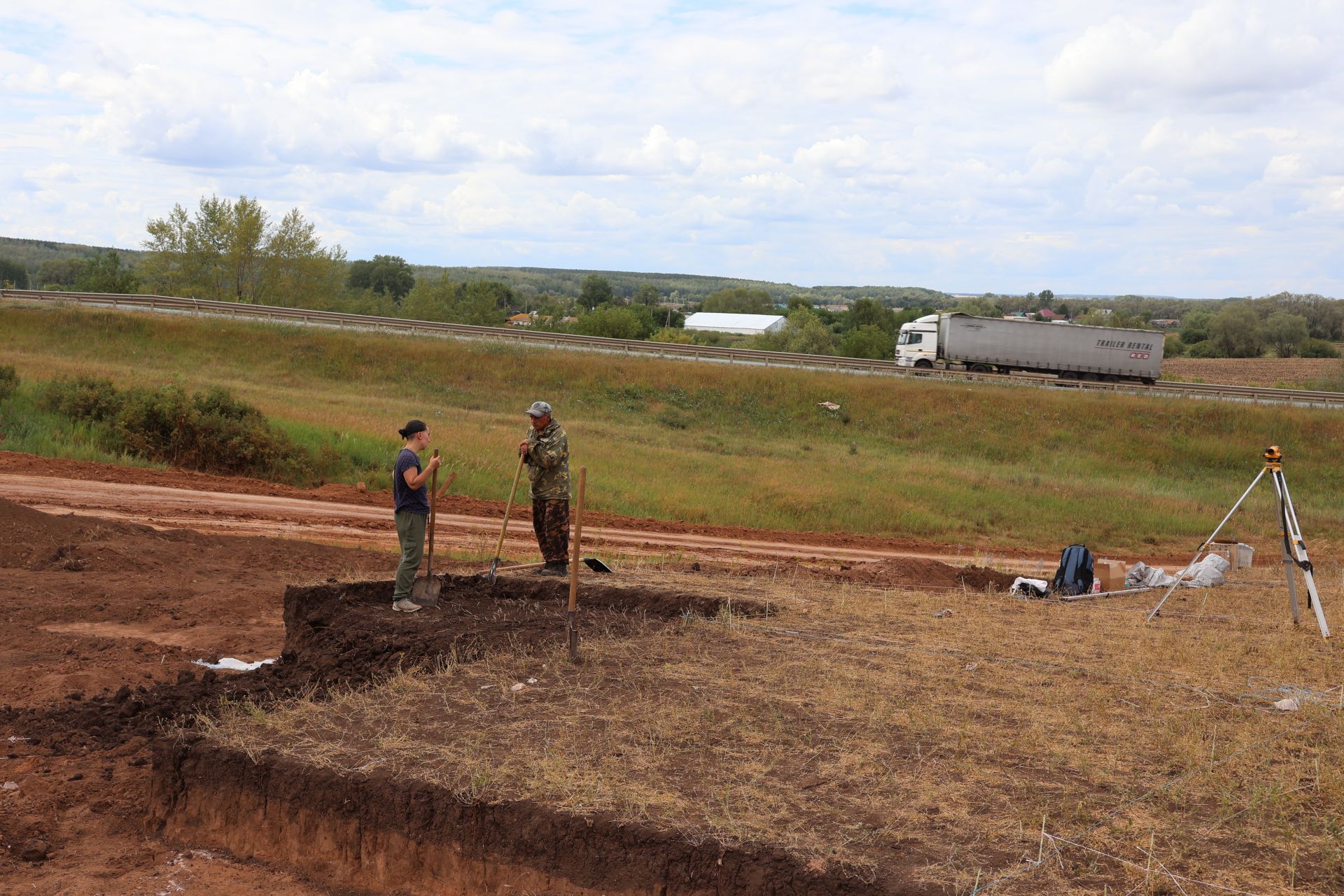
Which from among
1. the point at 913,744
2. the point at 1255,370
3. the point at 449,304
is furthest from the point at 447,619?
the point at 449,304

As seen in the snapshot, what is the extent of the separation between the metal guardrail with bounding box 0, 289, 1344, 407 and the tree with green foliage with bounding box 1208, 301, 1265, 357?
156 ft

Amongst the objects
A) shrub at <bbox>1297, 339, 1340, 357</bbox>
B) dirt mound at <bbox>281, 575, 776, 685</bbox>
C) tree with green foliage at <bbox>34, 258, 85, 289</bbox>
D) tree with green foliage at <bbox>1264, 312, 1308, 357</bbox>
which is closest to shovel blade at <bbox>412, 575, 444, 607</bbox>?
dirt mound at <bbox>281, 575, 776, 685</bbox>

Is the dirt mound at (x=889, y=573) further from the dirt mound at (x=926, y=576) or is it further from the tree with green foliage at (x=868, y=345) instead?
the tree with green foliage at (x=868, y=345)

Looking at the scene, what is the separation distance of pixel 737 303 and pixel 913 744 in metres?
156

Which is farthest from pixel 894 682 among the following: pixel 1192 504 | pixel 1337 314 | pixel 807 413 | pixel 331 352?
pixel 1337 314

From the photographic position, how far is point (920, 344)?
49.8 m

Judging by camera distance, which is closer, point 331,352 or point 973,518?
point 973,518

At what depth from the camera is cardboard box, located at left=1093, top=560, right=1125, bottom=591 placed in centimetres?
1355

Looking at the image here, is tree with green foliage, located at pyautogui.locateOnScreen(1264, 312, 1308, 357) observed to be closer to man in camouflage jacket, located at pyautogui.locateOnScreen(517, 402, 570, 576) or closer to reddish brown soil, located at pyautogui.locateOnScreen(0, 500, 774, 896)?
man in camouflage jacket, located at pyautogui.locateOnScreen(517, 402, 570, 576)

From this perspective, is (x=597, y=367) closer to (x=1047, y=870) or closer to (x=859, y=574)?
(x=859, y=574)

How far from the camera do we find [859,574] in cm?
1489

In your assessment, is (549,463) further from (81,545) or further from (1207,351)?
(1207,351)

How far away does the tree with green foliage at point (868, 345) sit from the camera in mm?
73500

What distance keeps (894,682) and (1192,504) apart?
2334 centimetres
